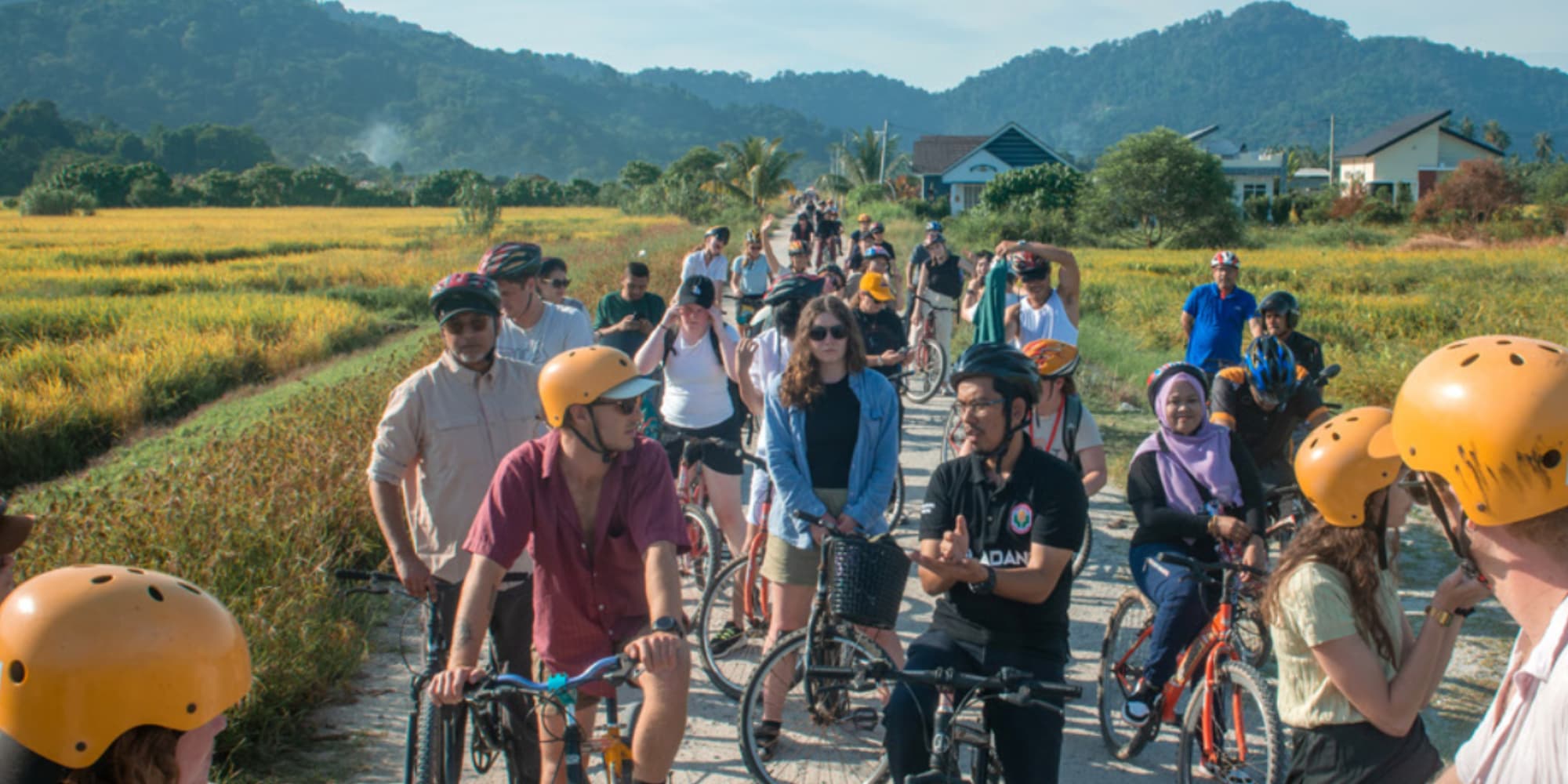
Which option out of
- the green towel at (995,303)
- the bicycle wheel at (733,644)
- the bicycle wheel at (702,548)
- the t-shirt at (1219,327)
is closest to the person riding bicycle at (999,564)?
the bicycle wheel at (733,644)

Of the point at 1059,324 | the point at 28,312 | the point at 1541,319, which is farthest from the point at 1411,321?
the point at 28,312

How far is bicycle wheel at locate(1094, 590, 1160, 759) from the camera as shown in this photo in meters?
4.53

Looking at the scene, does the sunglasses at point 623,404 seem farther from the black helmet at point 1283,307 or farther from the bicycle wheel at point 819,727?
the black helmet at point 1283,307

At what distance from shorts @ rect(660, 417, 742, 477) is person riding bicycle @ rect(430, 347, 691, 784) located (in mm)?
2513

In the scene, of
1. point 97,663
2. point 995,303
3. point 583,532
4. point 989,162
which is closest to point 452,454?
point 583,532

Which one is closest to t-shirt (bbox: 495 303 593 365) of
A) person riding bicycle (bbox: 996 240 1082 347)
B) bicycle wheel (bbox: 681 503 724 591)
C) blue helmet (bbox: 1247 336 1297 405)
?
bicycle wheel (bbox: 681 503 724 591)

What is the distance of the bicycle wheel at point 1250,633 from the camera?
4.08m

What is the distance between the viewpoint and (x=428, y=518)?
3957mm

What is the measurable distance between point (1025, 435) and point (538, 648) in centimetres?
165

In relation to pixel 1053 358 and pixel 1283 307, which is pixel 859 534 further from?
pixel 1283 307

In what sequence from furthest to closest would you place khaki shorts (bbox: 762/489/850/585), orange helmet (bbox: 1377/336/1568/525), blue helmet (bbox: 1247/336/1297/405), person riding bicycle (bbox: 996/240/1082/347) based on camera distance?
person riding bicycle (bbox: 996/240/1082/347), blue helmet (bbox: 1247/336/1297/405), khaki shorts (bbox: 762/489/850/585), orange helmet (bbox: 1377/336/1568/525)

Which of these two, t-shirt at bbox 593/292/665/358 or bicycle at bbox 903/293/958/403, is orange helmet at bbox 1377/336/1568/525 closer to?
t-shirt at bbox 593/292/665/358

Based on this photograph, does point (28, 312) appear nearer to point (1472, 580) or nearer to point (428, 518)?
point (428, 518)

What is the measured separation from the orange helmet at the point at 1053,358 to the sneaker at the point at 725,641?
6.41 feet
